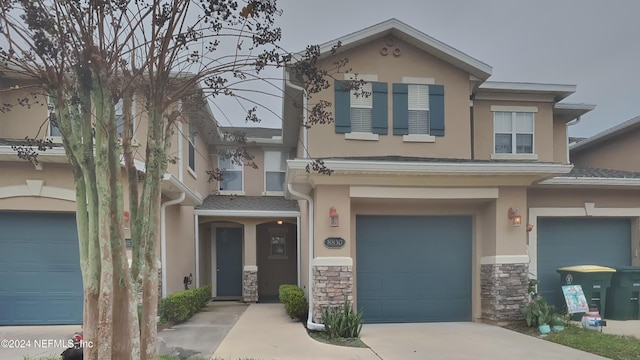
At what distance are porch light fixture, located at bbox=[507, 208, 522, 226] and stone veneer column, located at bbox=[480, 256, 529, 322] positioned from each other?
0.70 meters

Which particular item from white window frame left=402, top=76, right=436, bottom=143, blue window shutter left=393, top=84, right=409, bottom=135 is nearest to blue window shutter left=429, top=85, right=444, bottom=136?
white window frame left=402, top=76, right=436, bottom=143

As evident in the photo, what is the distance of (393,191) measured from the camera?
837 cm

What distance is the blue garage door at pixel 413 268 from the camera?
8961 millimetres

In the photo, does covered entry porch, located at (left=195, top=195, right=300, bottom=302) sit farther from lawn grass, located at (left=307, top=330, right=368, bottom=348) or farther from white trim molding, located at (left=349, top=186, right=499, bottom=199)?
lawn grass, located at (left=307, top=330, right=368, bottom=348)

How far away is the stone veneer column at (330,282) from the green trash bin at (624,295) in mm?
5950

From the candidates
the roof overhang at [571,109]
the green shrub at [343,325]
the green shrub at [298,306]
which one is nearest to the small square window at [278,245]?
the green shrub at [298,306]

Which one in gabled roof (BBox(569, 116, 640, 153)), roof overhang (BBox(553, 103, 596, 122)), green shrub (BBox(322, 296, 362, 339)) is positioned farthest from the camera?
gabled roof (BBox(569, 116, 640, 153))

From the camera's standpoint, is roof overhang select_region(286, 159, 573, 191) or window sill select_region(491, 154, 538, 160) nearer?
roof overhang select_region(286, 159, 573, 191)

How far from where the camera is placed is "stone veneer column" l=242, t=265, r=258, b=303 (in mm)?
12836

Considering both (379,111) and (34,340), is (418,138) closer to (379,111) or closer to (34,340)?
(379,111)

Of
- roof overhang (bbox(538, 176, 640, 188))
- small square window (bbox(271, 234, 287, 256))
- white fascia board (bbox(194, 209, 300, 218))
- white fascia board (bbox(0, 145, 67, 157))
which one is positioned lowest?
small square window (bbox(271, 234, 287, 256))

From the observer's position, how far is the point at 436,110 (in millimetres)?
9516

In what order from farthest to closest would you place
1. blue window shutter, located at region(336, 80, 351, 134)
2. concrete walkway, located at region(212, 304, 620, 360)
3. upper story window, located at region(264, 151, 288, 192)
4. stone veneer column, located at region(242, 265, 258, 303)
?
upper story window, located at region(264, 151, 288, 192) < stone veneer column, located at region(242, 265, 258, 303) < blue window shutter, located at region(336, 80, 351, 134) < concrete walkway, located at region(212, 304, 620, 360)

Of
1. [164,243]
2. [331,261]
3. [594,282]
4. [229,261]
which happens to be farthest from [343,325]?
[229,261]
